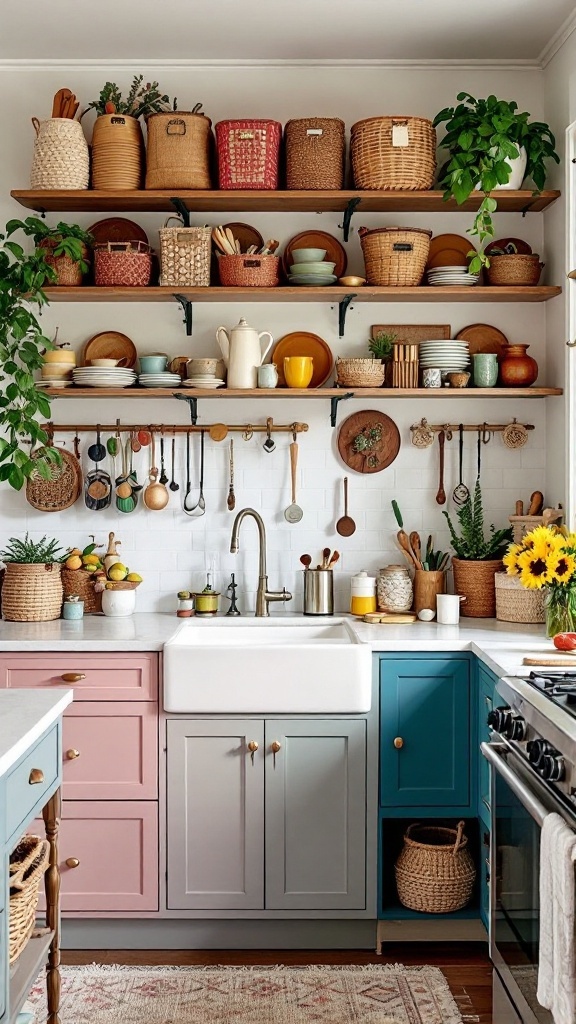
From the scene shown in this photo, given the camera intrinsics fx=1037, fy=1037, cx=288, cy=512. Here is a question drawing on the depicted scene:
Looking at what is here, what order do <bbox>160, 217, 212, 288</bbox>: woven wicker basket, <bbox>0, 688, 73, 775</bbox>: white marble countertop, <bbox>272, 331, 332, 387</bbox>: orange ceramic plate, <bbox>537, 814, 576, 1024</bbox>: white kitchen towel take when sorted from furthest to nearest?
<bbox>272, 331, 332, 387</bbox>: orange ceramic plate, <bbox>160, 217, 212, 288</bbox>: woven wicker basket, <bbox>0, 688, 73, 775</bbox>: white marble countertop, <bbox>537, 814, 576, 1024</bbox>: white kitchen towel

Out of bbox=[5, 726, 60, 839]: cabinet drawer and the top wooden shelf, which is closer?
bbox=[5, 726, 60, 839]: cabinet drawer

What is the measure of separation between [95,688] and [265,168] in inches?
74.5

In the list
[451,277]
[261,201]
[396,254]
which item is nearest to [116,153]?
[261,201]

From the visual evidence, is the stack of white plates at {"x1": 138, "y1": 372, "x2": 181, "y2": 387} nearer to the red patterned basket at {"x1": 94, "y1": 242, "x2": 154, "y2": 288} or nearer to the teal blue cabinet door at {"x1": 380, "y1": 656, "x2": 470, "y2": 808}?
the red patterned basket at {"x1": 94, "y1": 242, "x2": 154, "y2": 288}

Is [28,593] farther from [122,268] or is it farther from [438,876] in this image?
[438,876]

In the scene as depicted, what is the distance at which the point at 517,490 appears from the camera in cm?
399

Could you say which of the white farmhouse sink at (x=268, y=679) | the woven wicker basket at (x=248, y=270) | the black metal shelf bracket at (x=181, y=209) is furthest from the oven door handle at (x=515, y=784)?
the black metal shelf bracket at (x=181, y=209)

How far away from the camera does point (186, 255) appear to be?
12.2 ft

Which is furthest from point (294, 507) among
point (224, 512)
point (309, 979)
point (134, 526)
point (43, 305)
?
point (309, 979)

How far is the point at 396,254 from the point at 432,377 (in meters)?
0.46

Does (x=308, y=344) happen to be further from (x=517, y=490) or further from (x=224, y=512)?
(x=517, y=490)

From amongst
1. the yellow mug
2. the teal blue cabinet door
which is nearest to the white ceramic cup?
the teal blue cabinet door

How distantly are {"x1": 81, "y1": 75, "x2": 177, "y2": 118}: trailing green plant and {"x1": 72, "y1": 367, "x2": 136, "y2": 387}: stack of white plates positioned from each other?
0.94 m

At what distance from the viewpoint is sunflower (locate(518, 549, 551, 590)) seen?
316 centimetres
